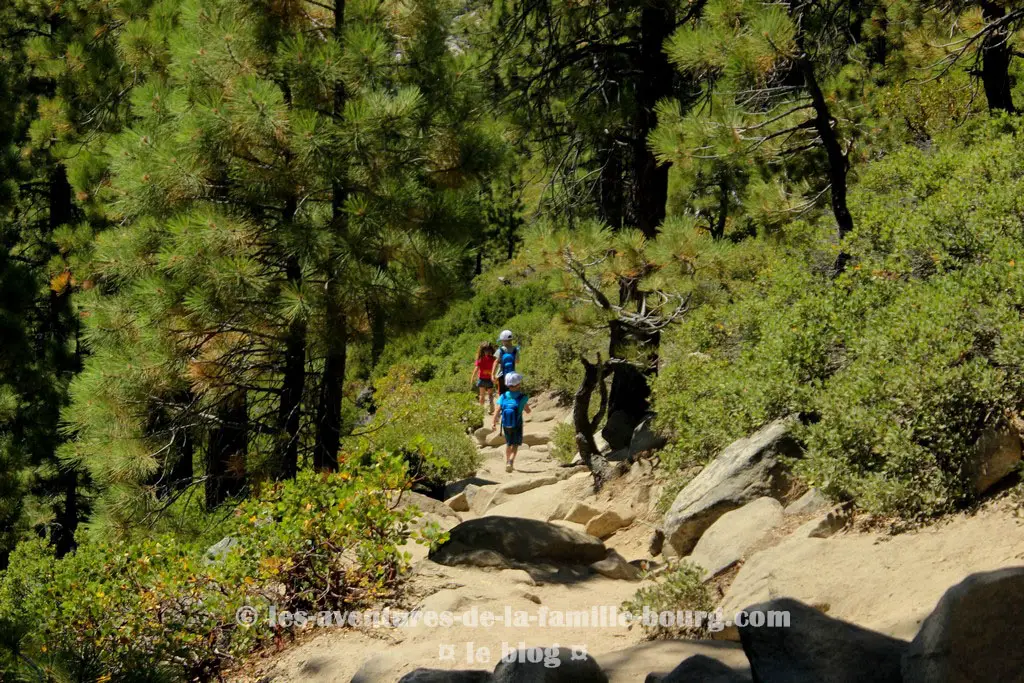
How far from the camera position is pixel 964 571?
4.28m

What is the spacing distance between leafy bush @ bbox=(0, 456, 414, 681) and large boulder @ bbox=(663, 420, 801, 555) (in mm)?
1943

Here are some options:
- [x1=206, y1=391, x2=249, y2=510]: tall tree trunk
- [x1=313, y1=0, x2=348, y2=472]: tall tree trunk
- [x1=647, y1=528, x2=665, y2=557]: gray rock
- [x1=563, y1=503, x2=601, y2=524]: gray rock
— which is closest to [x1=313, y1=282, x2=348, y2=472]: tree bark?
[x1=313, y1=0, x2=348, y2=472]: tall tree trunk

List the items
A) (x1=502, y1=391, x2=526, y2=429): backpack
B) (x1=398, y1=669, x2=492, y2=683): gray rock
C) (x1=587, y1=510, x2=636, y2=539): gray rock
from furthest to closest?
(x1=502, y1=391, x2=526, y2=429): backpack
(x1=587, y1=510, x2=636, y2=539): gray rock
(x1=398, y1=669, x2=492, y2=683): gray rock

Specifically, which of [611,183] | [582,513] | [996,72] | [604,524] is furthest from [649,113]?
[604,524]

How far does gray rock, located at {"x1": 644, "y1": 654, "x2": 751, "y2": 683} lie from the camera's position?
365 cm

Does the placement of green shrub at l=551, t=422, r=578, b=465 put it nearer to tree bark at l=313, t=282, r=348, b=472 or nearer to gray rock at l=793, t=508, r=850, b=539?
tree bark at l=313, t=282, r=348, b=472

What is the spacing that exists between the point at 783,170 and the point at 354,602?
8.05 metres

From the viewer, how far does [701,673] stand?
3.70 m

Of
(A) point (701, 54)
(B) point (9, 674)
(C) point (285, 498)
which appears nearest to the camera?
(B) point (9, 674)

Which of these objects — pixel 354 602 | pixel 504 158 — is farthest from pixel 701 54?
pixel 354 602

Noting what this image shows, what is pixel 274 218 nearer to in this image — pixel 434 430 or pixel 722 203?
pixel 434 430

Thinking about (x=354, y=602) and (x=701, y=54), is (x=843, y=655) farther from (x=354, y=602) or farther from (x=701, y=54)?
(x=701, y=54)

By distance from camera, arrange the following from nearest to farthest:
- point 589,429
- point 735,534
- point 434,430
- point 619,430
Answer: point 735,534
point 589,429
point 619,430
point 434,430

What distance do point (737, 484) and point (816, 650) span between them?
2758mm
